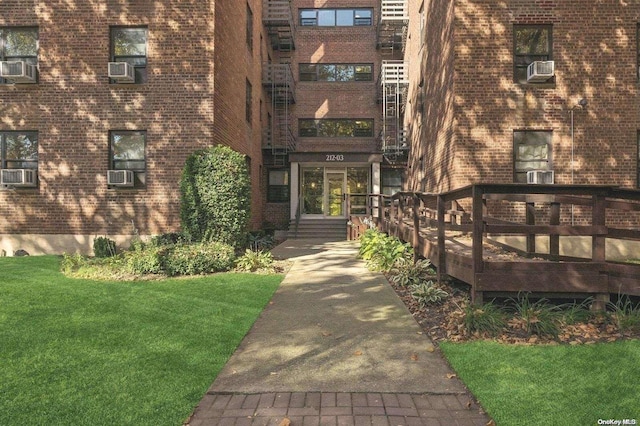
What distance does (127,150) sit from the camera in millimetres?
12336

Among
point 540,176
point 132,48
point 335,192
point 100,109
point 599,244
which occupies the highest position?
point 132,48

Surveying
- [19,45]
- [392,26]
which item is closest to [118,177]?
[19,45]

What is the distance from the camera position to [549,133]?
1198 centimetres

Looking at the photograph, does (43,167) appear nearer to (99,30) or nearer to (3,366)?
(99,30)

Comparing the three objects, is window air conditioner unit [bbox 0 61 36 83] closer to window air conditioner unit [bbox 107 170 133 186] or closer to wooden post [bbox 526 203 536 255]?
window air conditioner unit [bbox 107 170 133 186]

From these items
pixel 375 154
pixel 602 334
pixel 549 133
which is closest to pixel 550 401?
pixel 602 334

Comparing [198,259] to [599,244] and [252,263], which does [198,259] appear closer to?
[252,263]

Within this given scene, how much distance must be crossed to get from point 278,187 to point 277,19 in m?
8.40

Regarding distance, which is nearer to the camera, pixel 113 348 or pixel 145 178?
pixel 113 348

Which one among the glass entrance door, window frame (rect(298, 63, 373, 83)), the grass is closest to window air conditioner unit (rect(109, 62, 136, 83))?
the grass

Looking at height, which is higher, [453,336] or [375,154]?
[375,154]

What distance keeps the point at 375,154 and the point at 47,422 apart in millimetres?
19761

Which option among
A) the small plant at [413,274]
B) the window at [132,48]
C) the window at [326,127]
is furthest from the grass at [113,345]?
the window at [326,127]

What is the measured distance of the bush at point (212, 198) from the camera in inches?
412
